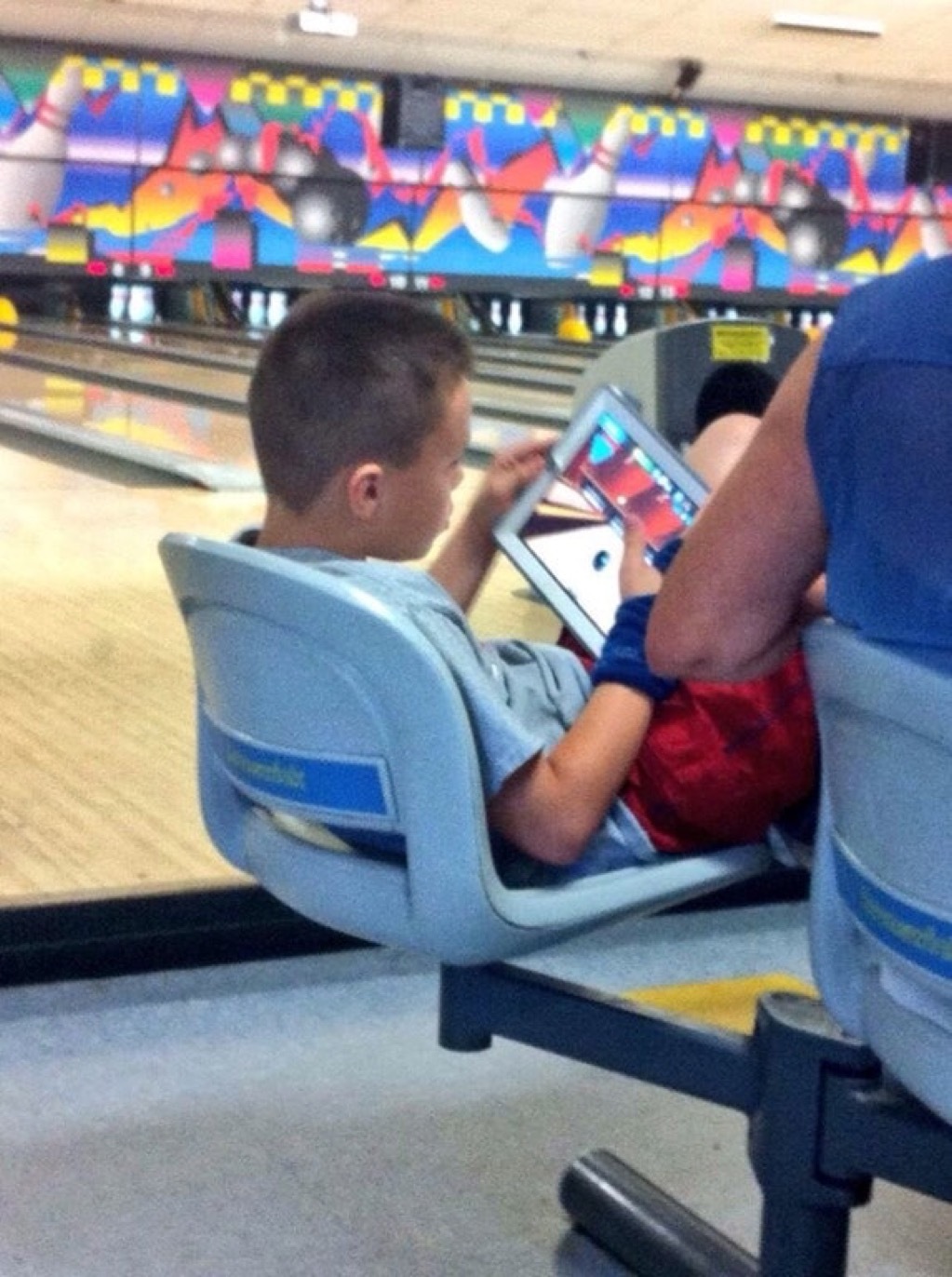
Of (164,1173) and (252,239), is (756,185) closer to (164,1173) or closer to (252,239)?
(252,239)

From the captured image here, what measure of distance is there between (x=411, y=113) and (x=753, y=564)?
11.8 meters

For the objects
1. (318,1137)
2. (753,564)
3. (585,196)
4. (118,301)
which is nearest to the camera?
(753,564)

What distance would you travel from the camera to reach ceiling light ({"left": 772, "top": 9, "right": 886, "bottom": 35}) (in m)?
10.3

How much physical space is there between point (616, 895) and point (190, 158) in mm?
11033

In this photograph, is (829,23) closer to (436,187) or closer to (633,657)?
(436,187)

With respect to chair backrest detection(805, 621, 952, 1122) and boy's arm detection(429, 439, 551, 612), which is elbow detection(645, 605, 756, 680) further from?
boy's arm detection(429, 439, 551, 612)

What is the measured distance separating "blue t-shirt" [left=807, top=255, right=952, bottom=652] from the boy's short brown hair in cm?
49

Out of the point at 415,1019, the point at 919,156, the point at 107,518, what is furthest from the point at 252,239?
the point at 415,1019

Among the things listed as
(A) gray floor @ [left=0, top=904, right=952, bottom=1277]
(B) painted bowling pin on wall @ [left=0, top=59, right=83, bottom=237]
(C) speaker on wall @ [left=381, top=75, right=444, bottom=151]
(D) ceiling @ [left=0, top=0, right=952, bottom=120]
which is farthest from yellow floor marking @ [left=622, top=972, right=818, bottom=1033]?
(C) speaker on wall @ [left=381, top=75, right=444, bottom=151]

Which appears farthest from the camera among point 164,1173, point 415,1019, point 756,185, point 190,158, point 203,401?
point 756,185

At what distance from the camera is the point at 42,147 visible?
37.8ft

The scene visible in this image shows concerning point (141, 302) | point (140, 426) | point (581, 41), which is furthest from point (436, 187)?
point (140, 426)

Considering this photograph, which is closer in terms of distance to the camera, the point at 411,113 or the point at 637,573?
the point at 637,573

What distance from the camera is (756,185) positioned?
13633 mm
